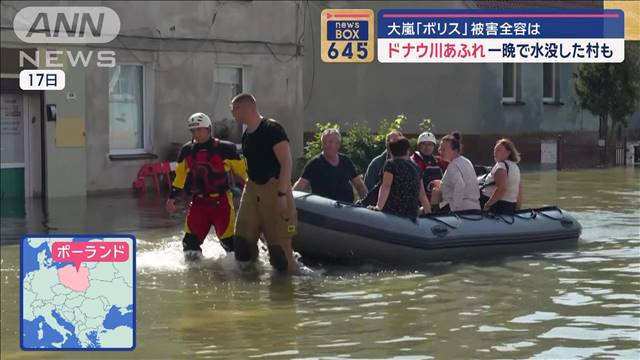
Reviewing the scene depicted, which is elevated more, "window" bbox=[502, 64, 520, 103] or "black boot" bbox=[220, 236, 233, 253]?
"window" bbox=[502, 64, 520, 103]

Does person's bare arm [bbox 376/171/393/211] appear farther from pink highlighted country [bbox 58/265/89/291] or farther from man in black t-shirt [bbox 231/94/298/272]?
pink highlighted country [bbox 58/265/89/291]

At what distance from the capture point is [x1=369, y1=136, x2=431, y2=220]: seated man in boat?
38.6 ft

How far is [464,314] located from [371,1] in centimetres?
2114

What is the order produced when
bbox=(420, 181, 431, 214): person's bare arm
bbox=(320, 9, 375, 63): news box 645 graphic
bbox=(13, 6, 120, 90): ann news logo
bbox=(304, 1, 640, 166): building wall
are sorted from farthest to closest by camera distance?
bbox=(304, 1, 640, 166): building wall < bbox=(320, 9, 375, 63): news box 645 graphic < bbox=(13, 6, 120, 90): ann news logo < bbox=(420, 181, 431, 214): person's bare arm

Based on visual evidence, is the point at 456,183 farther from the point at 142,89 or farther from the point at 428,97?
the point at 428,97

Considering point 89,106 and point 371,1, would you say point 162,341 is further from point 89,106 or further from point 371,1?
point 371,1

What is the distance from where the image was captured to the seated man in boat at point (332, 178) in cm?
1217

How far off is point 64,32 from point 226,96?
4.37 metres

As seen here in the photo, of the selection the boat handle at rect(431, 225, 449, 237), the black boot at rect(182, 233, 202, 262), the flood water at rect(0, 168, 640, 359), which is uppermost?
the boat handle at rect(431, 225, 449, 237)

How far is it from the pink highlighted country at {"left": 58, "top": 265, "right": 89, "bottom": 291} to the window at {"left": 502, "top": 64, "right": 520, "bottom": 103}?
97.0 feet

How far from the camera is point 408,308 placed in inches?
374

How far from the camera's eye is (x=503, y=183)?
42.7 feet

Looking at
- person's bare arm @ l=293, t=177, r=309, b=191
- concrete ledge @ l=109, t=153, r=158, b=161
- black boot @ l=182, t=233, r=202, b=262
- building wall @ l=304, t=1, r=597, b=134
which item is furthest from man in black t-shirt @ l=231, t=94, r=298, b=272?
building wall @ l=304, t=1, r=597, b=134

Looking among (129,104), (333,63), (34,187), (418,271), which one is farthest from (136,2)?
(418,271)
